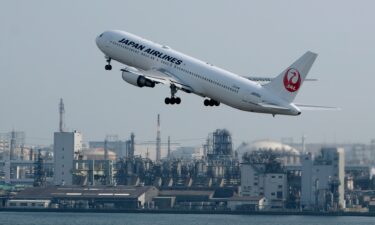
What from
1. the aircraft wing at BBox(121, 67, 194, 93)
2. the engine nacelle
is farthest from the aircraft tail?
the engine nacelle

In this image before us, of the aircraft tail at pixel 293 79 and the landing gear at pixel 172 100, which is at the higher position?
the aircraft tail at pixel 293 79

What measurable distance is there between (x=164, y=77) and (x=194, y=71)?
3.66m

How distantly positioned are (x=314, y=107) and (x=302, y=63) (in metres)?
4.51

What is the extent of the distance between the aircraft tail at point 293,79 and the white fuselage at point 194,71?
0.78 meters

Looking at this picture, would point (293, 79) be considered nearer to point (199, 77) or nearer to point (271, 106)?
point (271, 106)

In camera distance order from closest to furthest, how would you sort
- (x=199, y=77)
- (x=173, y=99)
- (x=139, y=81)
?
(x=199, y=77)
(x=139, y=81)
(x=173, y=99)

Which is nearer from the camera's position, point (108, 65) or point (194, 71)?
point (194, 71)

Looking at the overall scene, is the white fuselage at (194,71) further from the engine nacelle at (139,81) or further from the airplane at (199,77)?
the engine nacelle at (139,81)

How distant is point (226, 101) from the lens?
120625 mm

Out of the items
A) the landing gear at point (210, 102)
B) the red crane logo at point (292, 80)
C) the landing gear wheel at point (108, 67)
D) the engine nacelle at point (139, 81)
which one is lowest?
the landing gear at point (210, 102)

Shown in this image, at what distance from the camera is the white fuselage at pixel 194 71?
117250 mm

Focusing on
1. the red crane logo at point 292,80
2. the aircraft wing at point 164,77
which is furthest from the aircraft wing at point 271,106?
the aircraft wing at point 164,77

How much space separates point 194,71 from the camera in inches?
4892

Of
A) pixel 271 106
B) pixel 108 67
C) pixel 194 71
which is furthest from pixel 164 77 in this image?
pixel 271 106
